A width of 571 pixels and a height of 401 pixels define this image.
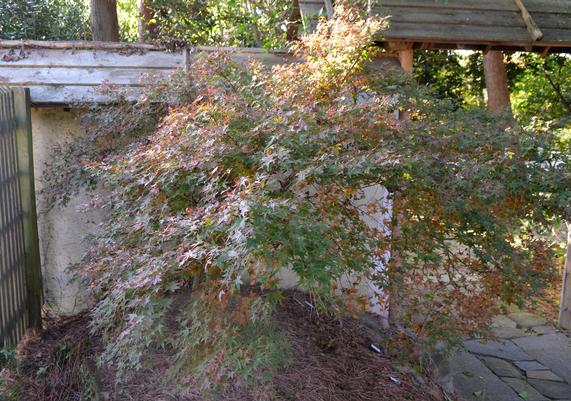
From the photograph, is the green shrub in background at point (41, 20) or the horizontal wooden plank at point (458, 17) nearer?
Answer: the horizontal wooden plank at point (458, 17)

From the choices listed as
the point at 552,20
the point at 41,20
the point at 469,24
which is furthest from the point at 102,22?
the point at 552,20

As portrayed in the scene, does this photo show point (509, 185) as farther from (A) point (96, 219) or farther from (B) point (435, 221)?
(A) point (96, 219)

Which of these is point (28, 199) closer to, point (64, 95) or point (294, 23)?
point (64, 95)

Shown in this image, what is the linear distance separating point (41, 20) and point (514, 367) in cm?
685

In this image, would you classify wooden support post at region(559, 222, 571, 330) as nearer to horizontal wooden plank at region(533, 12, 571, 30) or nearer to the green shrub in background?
horizontal wooden plank at region(533, 12, 571, 30)

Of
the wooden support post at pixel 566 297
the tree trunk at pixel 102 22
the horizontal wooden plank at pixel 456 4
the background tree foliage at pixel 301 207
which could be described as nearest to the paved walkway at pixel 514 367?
the wooden support post at pixel 566 297

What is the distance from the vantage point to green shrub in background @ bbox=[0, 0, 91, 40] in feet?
24.9

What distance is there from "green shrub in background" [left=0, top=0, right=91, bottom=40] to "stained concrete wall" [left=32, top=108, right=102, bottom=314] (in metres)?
2.43

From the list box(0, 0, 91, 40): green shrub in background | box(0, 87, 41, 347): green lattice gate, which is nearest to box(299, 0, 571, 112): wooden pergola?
box(0, 87, 41, 347): green lattice gate

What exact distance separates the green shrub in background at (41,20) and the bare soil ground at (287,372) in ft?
13.3

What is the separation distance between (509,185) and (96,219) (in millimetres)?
3710

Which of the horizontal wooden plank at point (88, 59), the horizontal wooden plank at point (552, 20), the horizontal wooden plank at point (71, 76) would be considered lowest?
the horizontal wooden plank at point (71, 76)

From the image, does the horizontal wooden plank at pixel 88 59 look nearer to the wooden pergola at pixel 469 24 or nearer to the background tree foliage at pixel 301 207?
the background tree foliage at pixel 301 207

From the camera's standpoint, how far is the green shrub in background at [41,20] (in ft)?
24.9
